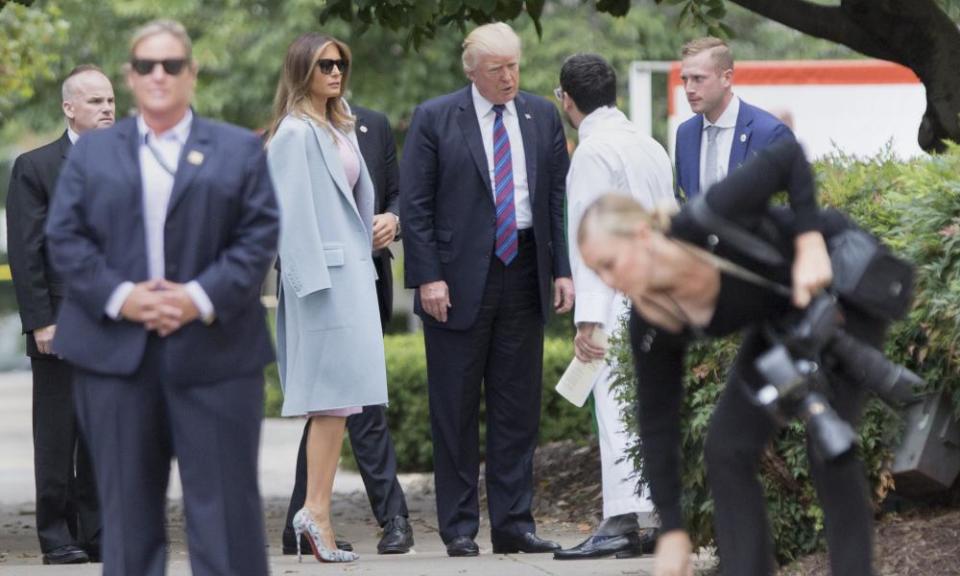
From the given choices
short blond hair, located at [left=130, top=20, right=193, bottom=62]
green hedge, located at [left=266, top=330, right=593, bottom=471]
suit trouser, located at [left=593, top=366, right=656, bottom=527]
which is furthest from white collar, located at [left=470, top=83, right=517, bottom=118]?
green hedge, located at [left=266, top=330, right=593, bottom=471]

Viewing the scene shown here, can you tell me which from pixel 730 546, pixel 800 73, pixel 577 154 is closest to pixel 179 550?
pixel 577 154

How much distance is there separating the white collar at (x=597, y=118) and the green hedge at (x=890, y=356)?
1645 millimetres

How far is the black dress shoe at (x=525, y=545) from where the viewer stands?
7.89 meters

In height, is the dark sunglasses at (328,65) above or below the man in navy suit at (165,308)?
above

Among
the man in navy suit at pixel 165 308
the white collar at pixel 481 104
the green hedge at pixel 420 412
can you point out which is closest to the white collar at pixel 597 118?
the white collar at pixel 481 104

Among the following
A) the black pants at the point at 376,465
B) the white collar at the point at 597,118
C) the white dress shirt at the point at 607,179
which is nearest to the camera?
the white dress shirt at the point at 607,179

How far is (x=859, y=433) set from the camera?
20.1 ft

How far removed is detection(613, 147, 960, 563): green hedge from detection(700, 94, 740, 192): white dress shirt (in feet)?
A: 5.62

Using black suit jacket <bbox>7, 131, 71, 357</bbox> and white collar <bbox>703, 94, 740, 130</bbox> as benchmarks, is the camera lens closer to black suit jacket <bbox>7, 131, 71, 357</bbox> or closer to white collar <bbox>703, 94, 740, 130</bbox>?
white collar <bbox>703, 94, 740, 130</bbox>

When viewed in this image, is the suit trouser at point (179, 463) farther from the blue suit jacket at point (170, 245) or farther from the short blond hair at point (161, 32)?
the short blond hair at point (161, 32)

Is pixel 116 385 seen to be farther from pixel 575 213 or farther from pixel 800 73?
pixel 800 73

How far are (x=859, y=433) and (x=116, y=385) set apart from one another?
2541 millimetres

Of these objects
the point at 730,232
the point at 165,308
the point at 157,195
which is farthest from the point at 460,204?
the point at 730,232

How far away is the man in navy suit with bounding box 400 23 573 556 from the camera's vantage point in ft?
25.8
